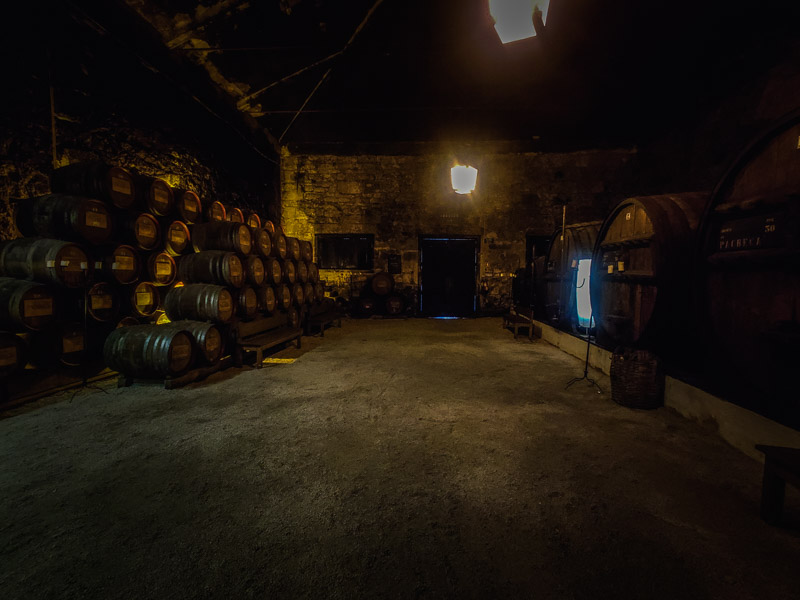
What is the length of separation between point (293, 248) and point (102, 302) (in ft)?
11.1

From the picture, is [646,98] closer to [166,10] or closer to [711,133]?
[711,133]

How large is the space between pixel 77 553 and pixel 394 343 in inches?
203

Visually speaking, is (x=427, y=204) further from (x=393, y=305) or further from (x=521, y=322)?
(x=521, y=322)

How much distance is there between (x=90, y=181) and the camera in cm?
400

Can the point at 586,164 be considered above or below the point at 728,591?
above

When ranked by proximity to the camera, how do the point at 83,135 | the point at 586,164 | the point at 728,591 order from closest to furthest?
1. the point at 728,591
2. the point at 83,135
3. the point at 586,164

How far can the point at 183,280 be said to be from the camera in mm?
5129

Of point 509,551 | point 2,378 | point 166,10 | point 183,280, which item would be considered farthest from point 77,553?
point 166,10

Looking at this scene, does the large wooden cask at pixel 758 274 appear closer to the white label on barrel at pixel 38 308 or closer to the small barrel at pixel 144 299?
the white label on barrel at pixel 38 308

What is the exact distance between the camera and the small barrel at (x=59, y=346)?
11.8ft

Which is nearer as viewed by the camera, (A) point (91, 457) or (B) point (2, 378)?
(A) point (91, 457)

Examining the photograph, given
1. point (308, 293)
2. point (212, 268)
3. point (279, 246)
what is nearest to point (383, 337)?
point (308, 293)

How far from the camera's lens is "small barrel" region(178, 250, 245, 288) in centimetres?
480

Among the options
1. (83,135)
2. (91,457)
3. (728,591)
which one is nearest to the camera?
(728,591)
